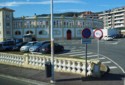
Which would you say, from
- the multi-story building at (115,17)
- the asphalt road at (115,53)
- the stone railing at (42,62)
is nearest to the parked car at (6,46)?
the asphalt road at (115,53)

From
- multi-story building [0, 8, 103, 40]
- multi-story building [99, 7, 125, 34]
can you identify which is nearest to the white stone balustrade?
multi-story building [0, 8, 103, 40]

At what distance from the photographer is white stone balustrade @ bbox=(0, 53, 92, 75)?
742 inches

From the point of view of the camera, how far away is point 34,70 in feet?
71.8

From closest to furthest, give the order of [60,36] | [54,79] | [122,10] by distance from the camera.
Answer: [54,79] → [60,36] → [122,10]

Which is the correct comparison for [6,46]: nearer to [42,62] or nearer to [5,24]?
[42,62]

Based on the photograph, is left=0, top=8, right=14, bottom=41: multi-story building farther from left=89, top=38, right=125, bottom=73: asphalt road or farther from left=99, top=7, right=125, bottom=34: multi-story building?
left=99, top=7, right=125, bottom=34: multi-story building

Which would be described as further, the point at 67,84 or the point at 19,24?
the point at 19,24

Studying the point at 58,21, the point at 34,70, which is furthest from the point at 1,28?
the point at 34,70

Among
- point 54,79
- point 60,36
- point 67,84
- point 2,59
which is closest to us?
point 67,84

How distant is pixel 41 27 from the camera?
346ft

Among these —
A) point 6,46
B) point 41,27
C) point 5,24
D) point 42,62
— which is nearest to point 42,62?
point 42,62

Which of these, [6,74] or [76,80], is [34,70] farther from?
[76,80]

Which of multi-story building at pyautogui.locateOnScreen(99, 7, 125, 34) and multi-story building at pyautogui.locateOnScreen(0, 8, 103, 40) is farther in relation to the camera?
multi-story building at pyautogui.locateOnScreen(99, 7, 125, 34)

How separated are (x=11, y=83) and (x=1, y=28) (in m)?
91.0
